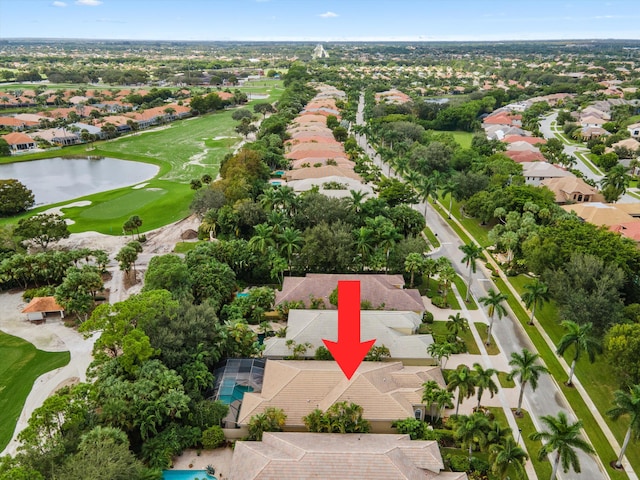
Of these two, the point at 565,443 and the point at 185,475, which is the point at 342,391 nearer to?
the point at 185,475

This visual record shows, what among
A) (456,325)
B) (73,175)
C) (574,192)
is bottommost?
(456,325)

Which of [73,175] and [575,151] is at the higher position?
[575,151]

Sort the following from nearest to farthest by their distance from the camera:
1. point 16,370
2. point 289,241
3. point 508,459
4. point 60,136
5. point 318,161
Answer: point 508,459
point 16,370
point 289,241
point 318,161
point 60,136

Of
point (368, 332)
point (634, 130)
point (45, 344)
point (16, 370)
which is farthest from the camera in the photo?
point (634, 130)

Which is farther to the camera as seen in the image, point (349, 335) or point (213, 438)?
point (349, 335)

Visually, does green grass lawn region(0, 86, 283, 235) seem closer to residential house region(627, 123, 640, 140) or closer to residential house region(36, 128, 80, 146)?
residential house region(36, 128, 80, 146)

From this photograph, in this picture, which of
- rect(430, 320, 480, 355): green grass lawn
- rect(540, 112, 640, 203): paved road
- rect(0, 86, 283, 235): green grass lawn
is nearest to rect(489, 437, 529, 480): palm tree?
rect(430, 320, 480, 355): green grass lawn

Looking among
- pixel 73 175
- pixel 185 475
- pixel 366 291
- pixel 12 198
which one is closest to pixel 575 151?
pixel 366 291

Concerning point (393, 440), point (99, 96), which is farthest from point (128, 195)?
point (99, 96)
